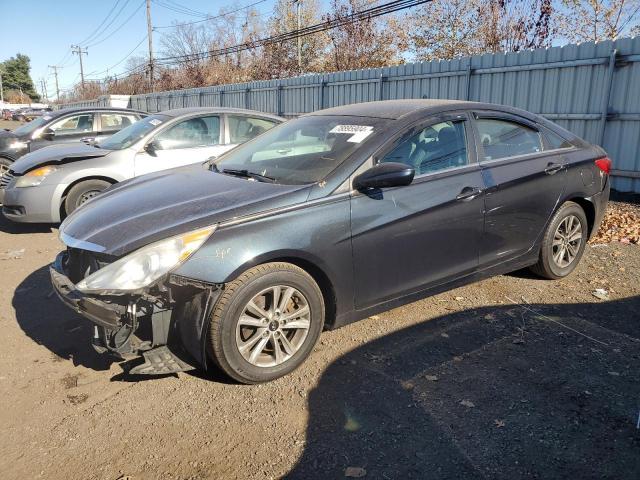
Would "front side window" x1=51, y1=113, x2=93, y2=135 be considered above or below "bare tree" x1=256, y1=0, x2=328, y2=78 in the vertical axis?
below

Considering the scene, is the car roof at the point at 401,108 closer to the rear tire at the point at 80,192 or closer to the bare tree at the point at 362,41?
the rear tire at the point at 80,192

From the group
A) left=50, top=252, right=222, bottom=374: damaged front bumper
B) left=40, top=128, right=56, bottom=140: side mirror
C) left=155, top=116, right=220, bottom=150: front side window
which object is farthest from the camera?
left=40, top=128, right=56, bottom=140: side mirror

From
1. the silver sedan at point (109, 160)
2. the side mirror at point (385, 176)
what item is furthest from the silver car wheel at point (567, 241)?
the silver sedan at point (109, 160)

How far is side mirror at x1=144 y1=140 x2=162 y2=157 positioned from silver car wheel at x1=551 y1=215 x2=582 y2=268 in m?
5.00

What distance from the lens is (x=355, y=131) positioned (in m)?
3.80

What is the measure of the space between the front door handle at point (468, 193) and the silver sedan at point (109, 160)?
151 inches

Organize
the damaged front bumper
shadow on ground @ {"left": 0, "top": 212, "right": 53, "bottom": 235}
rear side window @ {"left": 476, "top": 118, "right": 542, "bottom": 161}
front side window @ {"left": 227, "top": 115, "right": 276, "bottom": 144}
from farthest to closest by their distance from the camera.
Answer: front side window @ {"left": 227, "top": 115, "right": 276, "bottom": 144} → shadow on ground @ {"left": 0, "top": 212, "right": 53, "bottom": 235} → rear side window @ {"left": 476, "top": 118, "right": 542, "bottom": 161} → the damaged front bumper

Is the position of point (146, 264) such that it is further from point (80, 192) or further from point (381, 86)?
point (381, 86)

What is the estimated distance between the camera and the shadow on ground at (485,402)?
2.47 meters

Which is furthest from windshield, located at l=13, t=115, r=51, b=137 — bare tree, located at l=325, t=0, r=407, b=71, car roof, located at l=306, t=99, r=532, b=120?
bare tree, located at l=325, t=0, r=407, b=71

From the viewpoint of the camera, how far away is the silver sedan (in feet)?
21.7

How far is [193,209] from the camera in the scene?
3.22 meters

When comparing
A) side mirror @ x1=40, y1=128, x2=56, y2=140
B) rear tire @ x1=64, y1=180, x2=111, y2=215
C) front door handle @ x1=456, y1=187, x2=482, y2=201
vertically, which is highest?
side mirror @ x1=40, y1=128, x2=56, y2=140

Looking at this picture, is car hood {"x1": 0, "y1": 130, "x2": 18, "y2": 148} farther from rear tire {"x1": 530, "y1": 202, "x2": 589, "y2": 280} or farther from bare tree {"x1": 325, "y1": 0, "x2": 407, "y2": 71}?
bare tree {"x1": 325, "y1": 0, "x2": 407, "y2": 71}
